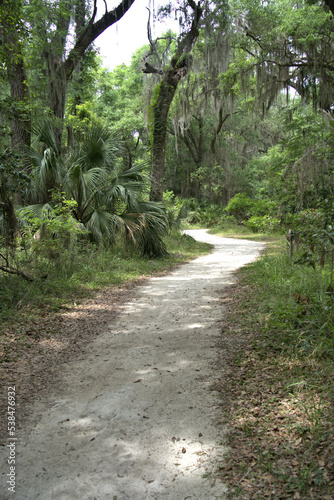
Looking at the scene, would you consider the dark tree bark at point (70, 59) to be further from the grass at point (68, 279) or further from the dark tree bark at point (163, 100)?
the grass at point (68, 279)

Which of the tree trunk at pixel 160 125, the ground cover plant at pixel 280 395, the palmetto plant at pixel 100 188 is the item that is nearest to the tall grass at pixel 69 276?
the palmetto plant at pixel 100 188

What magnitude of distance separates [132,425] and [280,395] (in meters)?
1.17

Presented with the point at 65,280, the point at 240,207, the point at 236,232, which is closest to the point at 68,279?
the point at 65,280

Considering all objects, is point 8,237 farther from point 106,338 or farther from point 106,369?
point 106,369

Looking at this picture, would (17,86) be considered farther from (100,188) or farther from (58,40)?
(100,188)

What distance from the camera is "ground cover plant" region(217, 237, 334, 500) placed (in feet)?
7.10

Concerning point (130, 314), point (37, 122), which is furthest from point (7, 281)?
point (37, 122)

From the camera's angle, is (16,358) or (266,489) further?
(16,358)

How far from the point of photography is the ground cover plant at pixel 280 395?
2.16m

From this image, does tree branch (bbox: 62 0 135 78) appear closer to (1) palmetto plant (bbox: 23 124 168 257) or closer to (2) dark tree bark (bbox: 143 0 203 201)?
(2) dark tree bark (bbox: 143 0 203 201)

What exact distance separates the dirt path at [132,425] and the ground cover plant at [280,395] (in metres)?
0.15

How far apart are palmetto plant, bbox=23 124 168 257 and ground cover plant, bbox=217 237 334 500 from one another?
444 centimetres

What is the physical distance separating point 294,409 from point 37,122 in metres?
8.93

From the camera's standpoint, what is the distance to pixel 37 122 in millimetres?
9438
